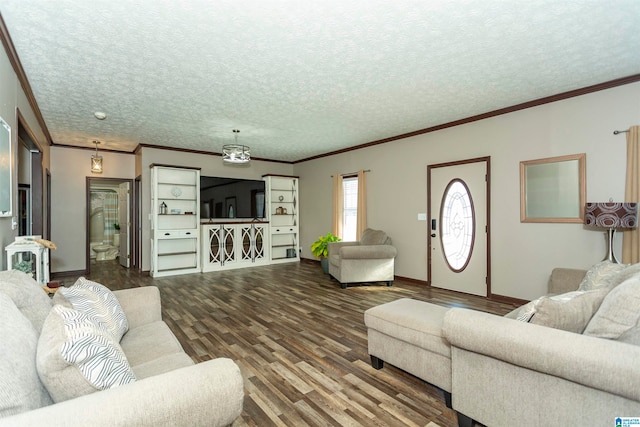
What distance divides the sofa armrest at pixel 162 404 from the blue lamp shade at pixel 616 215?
3834 millimetres

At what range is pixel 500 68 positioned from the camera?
3.06 m

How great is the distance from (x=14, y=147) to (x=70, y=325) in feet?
9.13

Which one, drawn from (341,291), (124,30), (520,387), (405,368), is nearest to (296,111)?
(124,30)

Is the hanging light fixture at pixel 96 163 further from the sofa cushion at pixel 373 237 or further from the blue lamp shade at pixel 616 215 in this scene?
the blue lamp shade at pixel 616 215

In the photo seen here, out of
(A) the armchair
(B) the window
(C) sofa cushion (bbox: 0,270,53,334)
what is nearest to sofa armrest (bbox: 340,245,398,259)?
(A) the armchair

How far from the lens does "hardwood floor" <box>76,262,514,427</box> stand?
6.33 feet

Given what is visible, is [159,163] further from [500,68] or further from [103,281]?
[500,68]

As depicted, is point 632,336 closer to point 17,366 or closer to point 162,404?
point 162,404

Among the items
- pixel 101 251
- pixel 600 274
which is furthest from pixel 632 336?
pixel 101 251

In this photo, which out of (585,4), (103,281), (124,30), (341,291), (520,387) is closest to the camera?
(520,387)

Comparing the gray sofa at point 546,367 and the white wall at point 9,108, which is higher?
the white wall at point 9,108

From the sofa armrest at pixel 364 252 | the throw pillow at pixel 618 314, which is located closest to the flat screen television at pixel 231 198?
the sofa armrest at pixel 364 252

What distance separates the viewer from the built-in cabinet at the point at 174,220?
6.13 metres

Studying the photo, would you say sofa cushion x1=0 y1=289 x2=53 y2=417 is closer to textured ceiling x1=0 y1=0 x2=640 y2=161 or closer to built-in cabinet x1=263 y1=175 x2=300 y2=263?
textured ceiling x1=0 y1=0 x2=640 y2=161
